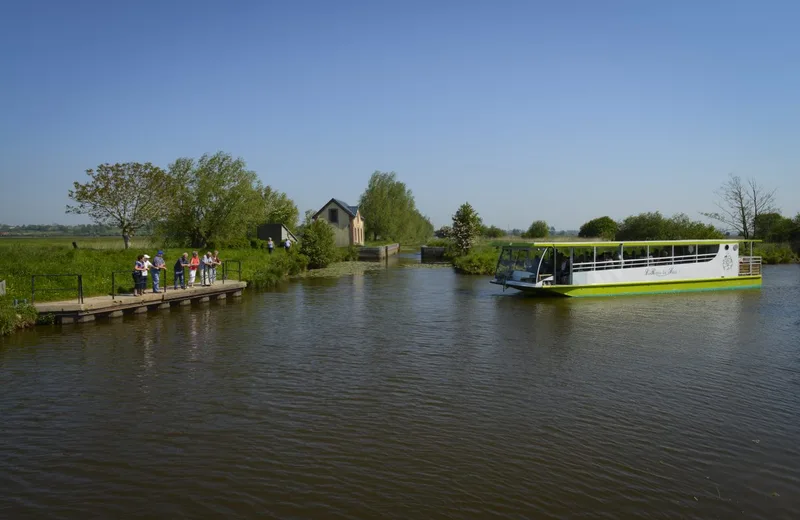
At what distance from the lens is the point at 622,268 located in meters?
28.8

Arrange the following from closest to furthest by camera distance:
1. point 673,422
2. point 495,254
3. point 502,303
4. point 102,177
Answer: point 673,422 → point 502,303 → point 102,177 → point 495,254

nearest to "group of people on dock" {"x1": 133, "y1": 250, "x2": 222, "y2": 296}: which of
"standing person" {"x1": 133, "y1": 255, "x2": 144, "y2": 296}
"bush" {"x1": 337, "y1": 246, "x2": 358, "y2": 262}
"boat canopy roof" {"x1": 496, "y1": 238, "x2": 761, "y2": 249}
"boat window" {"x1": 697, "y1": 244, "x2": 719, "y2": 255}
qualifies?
"standing person" {"x1": 133, "y1": 255, "x2": 144, "y2": 296}

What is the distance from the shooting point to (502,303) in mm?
26438

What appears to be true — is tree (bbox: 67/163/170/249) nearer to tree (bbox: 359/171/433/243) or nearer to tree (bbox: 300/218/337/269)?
tree (bbox: 300/218/337/269)

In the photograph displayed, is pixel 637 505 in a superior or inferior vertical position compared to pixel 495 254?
inferior

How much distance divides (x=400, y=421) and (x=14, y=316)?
15.0 meters

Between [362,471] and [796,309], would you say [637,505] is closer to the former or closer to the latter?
[362,471]

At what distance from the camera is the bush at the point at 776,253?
50781 millimetres

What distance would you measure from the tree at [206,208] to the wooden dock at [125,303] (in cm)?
1730

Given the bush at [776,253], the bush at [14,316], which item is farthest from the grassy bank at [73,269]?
the bush at [776,253]

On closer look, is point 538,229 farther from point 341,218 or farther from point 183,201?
point 183,201

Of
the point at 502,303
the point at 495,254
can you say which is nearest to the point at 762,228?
the point at 495,254

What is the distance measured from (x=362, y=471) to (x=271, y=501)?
1500 millimetres

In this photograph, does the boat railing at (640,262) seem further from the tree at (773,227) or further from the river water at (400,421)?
the tree at (773,227)
